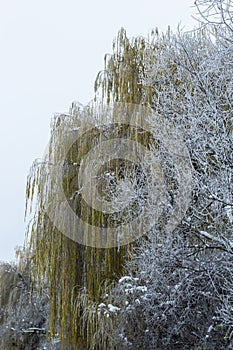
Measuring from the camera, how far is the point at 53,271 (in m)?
7.14

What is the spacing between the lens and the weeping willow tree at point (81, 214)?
22.0ft

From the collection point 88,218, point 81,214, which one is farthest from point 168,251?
point 81,214

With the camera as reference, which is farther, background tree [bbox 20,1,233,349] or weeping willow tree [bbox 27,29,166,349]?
weeping willow tree [bbox 27,29,166,349]

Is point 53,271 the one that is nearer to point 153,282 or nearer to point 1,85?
point 153,282

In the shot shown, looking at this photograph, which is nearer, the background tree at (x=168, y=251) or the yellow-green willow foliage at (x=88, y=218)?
the background tree at (x=168, y=251)

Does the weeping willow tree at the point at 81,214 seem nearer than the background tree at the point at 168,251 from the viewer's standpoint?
No

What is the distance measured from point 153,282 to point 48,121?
3742mm

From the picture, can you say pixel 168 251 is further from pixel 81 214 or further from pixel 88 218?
pixel 81 214

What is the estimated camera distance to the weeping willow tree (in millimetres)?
6691

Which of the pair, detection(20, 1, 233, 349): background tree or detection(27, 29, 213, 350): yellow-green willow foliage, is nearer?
detection(20, 1, 233, 349): background tree

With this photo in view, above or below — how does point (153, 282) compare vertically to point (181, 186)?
below

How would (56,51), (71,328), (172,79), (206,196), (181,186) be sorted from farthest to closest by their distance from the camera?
(56,51), (172,79), (71,328), (181,186), (206,196)

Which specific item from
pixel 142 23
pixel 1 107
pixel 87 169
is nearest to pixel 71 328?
pixel 87 169

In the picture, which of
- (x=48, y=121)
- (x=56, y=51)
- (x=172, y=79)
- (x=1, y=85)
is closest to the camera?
(x=172, y=79)
